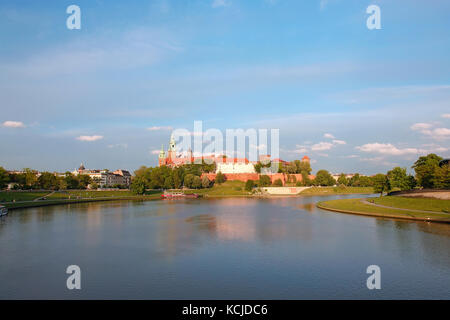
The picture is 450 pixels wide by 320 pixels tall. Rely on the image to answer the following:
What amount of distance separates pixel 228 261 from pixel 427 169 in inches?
1762

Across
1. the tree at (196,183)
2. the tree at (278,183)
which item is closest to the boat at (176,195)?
the tree at (196,183)

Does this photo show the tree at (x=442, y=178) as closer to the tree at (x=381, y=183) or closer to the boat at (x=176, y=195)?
the tree at (x=381, y=183)

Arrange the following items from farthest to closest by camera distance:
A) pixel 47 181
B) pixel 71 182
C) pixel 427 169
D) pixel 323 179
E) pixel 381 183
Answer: pixel 323 179, pixel 71 182, pixel 47 181, pixel 381 183, pixel 427 169

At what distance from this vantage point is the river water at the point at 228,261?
12133mm

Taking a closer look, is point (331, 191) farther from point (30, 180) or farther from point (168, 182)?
point (30, 180)

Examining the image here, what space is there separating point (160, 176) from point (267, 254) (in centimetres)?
7884

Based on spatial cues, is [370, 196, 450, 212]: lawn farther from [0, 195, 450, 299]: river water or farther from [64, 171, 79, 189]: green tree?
[64, 171, 79, 189]: green tree

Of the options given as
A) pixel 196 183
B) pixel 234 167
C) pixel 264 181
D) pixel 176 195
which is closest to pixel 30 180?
pixel 176 195

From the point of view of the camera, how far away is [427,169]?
49031 millimetres

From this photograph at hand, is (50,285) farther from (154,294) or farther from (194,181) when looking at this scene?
(194,181)

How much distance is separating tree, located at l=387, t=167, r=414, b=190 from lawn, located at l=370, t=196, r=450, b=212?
12.5 m
